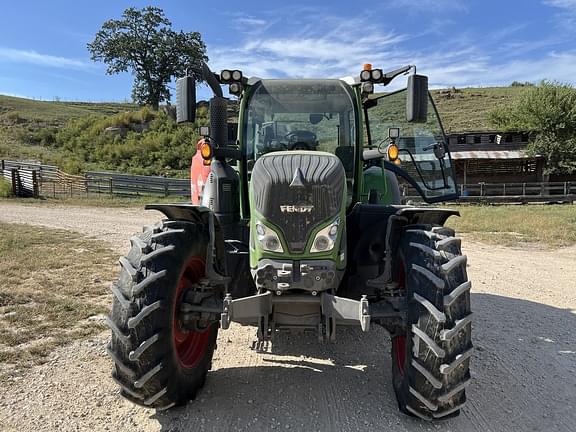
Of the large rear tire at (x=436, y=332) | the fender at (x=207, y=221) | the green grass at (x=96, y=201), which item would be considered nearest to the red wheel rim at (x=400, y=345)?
the large rear tire at (x=436, y=332)

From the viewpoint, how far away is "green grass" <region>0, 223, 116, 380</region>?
15.0ft

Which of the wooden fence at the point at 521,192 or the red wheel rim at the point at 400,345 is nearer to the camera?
the red wheel rim at the point at 400,345

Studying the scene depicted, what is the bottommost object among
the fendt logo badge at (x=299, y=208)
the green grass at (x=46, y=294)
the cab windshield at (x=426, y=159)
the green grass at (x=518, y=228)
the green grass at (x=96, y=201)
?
the green grass at (x=518, y=228)

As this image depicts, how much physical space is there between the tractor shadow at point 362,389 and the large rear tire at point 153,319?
29cm

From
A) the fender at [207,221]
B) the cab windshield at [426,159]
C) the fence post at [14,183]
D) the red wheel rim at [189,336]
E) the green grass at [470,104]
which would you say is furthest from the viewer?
the green grass at [470,104]

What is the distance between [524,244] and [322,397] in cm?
922

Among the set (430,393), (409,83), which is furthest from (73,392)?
(409,83)

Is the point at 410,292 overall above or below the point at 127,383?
above

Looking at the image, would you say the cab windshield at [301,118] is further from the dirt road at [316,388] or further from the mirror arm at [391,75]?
the dirt road at [316,388]

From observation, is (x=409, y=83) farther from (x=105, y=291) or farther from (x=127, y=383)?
(x=105, y=291)

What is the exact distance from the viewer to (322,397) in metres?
3.58

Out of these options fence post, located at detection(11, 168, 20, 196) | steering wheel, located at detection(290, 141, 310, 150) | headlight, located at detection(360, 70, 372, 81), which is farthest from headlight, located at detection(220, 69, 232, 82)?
fence post, located at detection(11, 168, 20, 196)

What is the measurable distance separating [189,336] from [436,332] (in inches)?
74.2

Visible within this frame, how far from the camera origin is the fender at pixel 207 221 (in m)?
3.49
